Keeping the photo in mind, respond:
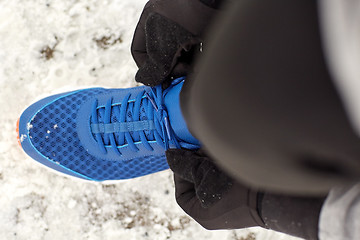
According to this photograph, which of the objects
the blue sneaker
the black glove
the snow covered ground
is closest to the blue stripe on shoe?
the blue sneaker

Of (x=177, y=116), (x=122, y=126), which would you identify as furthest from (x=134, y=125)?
(x=177, y=116)

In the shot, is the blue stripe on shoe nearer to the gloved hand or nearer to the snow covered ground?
the gloved hand

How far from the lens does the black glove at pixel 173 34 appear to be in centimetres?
65

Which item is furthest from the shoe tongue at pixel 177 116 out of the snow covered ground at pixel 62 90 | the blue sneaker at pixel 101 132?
the snow covered ground at pixel 62 90

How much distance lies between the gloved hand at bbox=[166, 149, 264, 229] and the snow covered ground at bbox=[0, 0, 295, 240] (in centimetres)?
39

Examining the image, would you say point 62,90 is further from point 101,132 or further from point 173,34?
point 173,34

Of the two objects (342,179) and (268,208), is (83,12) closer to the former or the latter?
(268,208)

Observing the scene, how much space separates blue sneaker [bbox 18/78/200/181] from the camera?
801 millimetres

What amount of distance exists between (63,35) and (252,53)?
0.88m

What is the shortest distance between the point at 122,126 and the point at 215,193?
0.31m

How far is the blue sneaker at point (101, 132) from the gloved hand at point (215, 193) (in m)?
0.07

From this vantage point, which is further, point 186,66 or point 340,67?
point 186,66

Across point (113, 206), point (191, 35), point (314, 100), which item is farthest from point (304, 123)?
point (113, 206)

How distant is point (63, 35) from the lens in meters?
1.06
